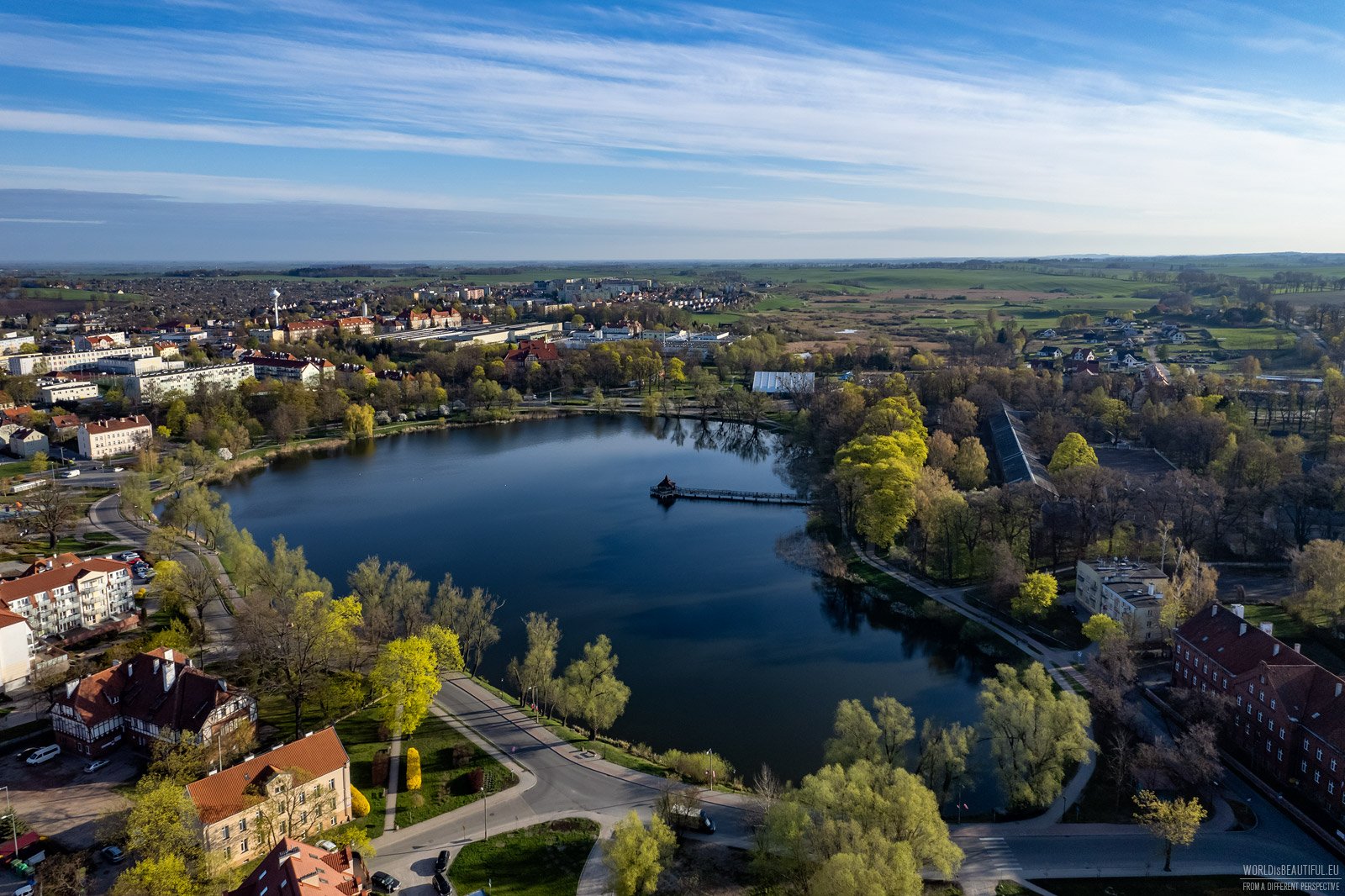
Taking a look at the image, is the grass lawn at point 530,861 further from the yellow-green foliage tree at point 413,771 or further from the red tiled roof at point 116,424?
the red tiled roof at point 116,424

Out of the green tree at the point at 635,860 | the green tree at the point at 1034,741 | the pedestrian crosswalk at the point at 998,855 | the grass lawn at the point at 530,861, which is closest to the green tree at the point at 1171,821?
the green tree at the point at 1034,741

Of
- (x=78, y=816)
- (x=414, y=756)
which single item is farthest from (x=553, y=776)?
(x=78, y=816)

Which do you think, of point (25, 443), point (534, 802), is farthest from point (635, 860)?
point (25, 443)

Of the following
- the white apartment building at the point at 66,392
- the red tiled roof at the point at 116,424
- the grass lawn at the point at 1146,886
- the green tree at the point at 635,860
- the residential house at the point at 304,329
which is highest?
the residential house at the point at 304,329

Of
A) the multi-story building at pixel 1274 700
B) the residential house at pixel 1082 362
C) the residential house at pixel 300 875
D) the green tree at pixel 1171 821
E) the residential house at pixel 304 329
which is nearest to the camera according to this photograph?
the residential house at pixel 300 875

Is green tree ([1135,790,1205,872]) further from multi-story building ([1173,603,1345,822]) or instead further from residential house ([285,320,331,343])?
residential house ([285,320,331,343])

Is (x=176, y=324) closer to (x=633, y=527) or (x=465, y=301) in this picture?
(x=465, y=301)
